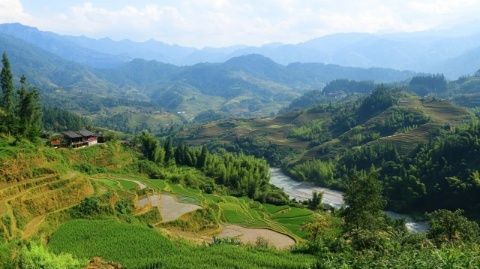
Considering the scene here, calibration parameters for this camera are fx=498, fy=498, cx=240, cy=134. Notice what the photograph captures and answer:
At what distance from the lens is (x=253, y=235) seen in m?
52.1

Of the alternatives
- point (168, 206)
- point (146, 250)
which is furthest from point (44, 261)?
point (168, 206)

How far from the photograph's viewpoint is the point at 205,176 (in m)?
89.6

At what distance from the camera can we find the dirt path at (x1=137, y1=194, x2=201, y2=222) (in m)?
50.6

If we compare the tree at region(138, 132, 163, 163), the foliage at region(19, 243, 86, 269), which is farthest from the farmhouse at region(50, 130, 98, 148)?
the foliage at region(19, 243, 86, 269)

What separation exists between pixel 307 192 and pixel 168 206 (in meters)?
71.0

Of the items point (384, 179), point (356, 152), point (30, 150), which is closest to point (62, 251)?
point (30, 150)

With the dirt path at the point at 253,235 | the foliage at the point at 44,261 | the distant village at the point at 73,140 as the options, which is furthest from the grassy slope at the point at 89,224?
the distant village at the point at 73,140

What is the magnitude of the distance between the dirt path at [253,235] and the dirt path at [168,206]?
14.2 ft

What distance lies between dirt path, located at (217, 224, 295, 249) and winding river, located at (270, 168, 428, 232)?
45.5 meters

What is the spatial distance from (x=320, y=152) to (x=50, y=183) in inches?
4740

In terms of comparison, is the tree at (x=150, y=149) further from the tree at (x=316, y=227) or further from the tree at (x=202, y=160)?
the tree at (x=316, y=227)

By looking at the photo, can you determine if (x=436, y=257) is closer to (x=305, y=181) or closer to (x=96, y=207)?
(x=96, y=207)

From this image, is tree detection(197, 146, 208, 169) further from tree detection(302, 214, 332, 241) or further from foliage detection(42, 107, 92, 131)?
foliage detection(42, 107, 92, 131)

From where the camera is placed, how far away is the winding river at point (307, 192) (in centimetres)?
9665
